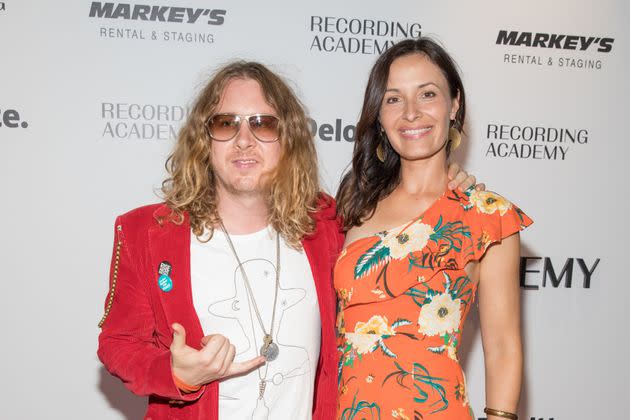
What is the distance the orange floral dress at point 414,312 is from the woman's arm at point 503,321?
0.05 metres

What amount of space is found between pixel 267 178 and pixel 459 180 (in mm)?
654

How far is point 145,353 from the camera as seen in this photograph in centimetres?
153

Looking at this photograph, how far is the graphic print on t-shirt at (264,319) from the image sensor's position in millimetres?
1588

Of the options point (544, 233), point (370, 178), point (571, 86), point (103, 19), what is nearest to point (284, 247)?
point (370, 178)

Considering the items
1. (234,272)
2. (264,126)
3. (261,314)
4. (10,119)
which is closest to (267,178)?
(264,126)

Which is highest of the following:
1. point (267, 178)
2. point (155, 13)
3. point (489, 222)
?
point (155, 13)

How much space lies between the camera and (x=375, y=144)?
2.03m

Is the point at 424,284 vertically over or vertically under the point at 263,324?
over

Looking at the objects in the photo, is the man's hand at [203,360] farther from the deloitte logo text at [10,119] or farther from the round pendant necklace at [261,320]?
the deloitte logo text at [10,119]

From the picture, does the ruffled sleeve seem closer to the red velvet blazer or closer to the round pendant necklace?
the red velvet blazer

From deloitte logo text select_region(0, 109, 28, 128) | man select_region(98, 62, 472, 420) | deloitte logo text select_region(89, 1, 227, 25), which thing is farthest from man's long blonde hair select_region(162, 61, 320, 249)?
deloitte logo text select_region(0, 109, 28, 128)

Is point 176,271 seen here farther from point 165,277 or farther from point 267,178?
point 267,178

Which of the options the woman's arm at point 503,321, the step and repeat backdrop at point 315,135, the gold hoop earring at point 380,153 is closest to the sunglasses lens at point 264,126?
the gold hoop earring at point 380,153

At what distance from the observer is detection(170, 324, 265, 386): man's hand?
1.32m
